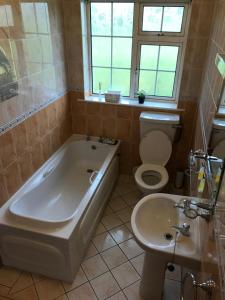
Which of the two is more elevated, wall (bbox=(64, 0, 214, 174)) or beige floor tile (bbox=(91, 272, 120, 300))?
wall (bbox=(64, 0, 214, 174))

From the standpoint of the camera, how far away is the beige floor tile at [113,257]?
2119mm

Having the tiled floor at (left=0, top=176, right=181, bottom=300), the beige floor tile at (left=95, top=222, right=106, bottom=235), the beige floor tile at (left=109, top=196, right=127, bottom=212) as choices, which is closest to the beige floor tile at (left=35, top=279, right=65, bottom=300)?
the tiled floor at (left=0, top=176, right=181, bottom=300)

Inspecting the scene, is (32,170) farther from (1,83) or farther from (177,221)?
(177,221)

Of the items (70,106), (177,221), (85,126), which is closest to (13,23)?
(70,106)

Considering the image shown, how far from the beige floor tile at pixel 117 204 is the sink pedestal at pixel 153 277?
0.98m

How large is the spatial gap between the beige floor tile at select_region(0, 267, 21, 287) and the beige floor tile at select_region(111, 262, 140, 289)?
0.80 metres

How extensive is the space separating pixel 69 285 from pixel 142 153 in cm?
151

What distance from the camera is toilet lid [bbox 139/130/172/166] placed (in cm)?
269

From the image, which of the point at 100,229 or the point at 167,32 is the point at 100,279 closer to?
the point at 100,229

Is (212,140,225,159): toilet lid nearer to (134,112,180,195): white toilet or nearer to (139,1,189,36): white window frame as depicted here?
(134,112,180,195): white toilet

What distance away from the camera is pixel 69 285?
76.4 inches

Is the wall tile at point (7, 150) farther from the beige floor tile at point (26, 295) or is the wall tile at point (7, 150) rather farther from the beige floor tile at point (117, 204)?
the beige floor tile at point (117, 204)

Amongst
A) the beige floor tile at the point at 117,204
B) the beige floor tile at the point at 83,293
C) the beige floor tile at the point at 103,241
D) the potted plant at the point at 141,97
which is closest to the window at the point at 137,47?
the potted plant at the point at 141,97

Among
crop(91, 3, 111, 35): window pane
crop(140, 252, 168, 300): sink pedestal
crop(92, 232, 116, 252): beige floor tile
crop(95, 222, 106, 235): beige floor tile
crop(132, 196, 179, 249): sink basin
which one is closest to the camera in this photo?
crop(140, 252, 168, 300): sink pedestal
